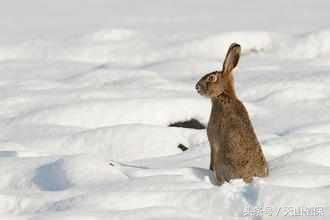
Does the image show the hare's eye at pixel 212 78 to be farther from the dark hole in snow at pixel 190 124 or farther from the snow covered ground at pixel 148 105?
the dark hole in snow at pixel 190 124

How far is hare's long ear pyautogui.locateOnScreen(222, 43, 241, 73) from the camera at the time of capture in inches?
204

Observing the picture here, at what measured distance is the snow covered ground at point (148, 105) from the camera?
4191mm

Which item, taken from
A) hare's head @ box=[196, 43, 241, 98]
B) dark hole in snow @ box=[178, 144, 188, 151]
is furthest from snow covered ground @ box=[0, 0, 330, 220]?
hare's head @ box=[196, 43, 241, 98]

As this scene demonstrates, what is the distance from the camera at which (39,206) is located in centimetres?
422

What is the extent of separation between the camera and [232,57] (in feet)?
17.1

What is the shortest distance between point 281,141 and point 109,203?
2.37m

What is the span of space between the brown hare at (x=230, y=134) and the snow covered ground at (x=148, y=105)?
0.42 feet

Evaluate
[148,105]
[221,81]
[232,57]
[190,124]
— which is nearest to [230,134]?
[221,81]

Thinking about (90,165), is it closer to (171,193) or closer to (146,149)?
(171,193)

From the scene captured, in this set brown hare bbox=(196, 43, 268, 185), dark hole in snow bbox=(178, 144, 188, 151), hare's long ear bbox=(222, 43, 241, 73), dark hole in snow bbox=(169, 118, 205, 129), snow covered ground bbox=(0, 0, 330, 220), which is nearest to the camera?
snow covered ground bbox=(0, 0, 330, 220)

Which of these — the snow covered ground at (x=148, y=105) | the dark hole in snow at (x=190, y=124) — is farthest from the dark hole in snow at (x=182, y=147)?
the dark hole in snow at (x=190, y=124)

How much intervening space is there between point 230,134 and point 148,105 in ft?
8.48

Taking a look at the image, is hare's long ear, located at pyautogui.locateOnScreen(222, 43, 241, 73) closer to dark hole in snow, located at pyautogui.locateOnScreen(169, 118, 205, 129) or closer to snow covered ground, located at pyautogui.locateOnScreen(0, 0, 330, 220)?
snow covered ground, located at pyautogui.locateOnScreen(0, 0, 330, 220)

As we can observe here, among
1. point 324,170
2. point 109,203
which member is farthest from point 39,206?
point 324,170
